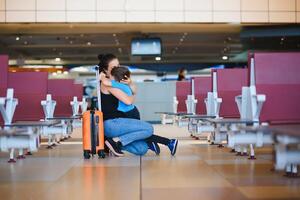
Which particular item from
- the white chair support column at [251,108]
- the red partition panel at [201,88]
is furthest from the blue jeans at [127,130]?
the red partition panel at [201,88]

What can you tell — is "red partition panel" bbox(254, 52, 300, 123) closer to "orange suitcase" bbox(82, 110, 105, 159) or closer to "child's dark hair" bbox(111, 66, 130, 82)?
"child's dark hair" bbox(111, 66, 130, 82)

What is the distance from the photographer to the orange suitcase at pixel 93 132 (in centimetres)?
686

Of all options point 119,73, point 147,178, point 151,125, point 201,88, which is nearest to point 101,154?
point 151,125

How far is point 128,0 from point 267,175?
12.7m

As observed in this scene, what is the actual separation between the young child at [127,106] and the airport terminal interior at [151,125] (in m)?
0.02

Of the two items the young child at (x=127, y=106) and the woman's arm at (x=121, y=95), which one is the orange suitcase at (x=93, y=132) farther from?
the young child at (x=127, y=106)

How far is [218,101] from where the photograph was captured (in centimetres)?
837

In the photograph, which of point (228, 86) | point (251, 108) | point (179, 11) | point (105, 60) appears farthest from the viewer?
point (179, 11)

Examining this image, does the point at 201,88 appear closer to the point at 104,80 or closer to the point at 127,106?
the point at 127,106

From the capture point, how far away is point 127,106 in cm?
734

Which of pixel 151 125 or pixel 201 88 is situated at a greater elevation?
pixel 201 88

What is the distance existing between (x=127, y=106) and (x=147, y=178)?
239cm

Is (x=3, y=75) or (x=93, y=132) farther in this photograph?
(x=93, y=132)

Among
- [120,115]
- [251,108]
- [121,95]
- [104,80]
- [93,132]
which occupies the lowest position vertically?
[93,132]
